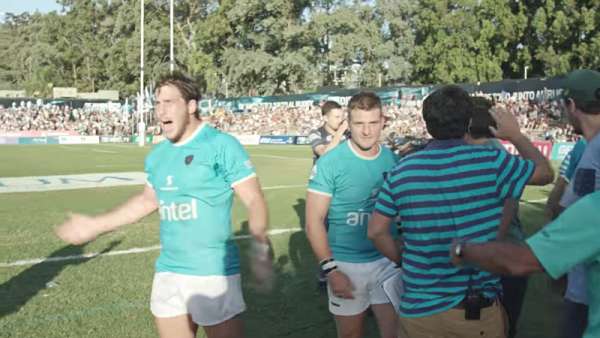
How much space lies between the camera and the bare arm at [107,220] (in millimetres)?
4277

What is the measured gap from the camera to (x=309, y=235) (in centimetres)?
398

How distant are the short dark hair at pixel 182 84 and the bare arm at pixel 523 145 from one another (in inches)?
71.5

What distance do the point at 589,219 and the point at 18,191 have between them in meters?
16.6

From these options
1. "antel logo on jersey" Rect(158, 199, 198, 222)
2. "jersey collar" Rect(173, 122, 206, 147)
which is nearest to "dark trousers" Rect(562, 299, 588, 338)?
"antel logo on jersey" Rect(158, 199, 198, 222)

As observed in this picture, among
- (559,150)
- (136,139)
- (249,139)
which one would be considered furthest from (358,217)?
(136,139)

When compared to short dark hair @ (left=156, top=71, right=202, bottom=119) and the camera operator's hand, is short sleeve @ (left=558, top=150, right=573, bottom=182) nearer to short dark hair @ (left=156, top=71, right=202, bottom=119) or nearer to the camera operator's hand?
the camera operator's hand

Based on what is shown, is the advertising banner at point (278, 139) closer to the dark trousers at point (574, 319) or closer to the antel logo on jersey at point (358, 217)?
the antel logo on jersey at point (358, 217)

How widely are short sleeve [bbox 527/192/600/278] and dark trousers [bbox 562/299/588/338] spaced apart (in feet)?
6.17

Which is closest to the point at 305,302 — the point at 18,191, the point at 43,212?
the point at 43,212

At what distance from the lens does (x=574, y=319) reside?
3.61 metres

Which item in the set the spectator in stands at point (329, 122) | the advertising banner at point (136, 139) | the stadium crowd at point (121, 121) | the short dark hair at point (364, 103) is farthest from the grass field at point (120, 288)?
the advertising banner at point (136, 139)

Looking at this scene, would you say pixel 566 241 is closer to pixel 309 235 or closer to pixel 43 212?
pixel 309 235

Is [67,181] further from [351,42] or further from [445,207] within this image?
[351,42]

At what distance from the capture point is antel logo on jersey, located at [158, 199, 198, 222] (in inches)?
153
